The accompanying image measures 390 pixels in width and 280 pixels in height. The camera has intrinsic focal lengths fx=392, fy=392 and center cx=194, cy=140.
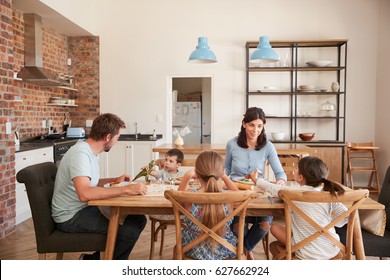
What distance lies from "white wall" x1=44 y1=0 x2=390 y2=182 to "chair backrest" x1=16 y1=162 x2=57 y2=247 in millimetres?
4616

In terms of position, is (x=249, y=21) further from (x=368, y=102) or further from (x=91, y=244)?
(x=91, y=244)

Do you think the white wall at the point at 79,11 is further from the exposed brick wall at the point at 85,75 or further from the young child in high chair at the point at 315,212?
the young child in high chair at the point at 315,212

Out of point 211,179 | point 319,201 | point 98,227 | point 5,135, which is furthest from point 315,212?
point 5,135

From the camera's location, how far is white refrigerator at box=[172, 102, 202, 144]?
9.25 m

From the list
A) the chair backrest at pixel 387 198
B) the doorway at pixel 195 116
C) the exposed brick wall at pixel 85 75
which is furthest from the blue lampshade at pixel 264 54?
the doorway at pixel 195 116

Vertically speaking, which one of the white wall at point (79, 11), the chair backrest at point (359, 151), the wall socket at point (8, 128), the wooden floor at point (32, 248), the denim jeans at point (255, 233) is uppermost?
the white wall at point (79, 11)

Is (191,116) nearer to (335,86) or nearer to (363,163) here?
(335,86)

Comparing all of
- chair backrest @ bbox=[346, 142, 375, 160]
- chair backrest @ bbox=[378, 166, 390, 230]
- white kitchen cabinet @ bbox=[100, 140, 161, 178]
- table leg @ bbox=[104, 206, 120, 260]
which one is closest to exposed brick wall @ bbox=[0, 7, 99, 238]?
white kitchen cabinet @ bbox=[100, 140, 161, 178]

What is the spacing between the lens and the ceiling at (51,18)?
4.96m

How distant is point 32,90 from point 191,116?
4.30m

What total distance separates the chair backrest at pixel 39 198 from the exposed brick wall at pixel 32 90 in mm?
1757

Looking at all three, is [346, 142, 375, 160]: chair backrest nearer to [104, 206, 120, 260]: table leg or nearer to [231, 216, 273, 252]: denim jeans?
[231, 216, 273, 252]: denim jeans
